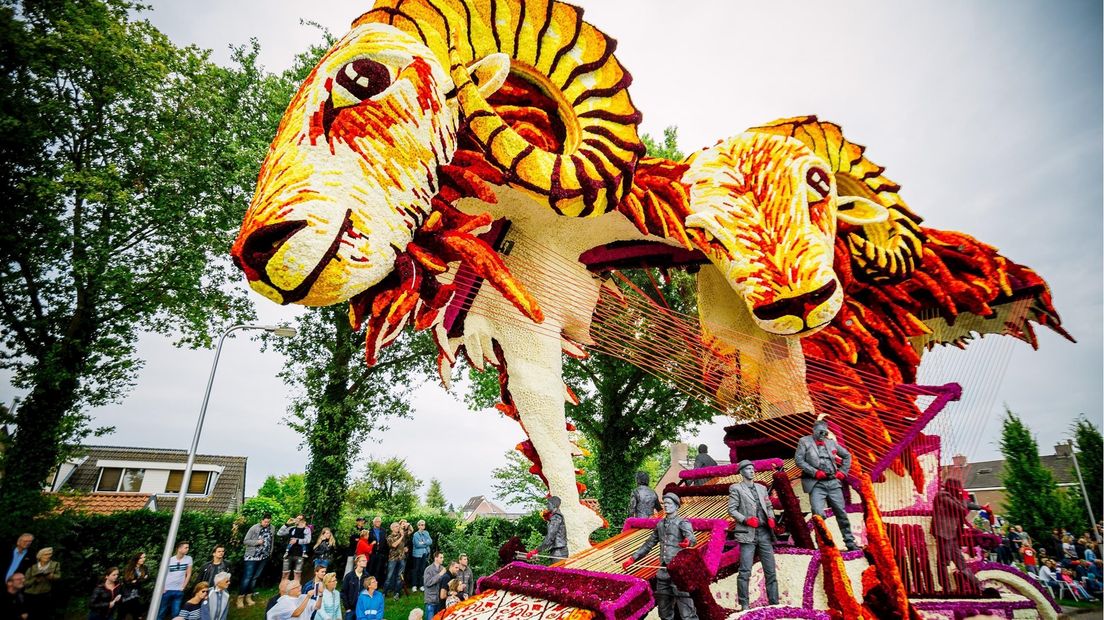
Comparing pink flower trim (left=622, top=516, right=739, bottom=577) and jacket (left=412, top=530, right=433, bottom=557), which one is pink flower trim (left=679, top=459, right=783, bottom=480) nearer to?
pink flower trim (left=622, top=516, right=739, bottom=577)

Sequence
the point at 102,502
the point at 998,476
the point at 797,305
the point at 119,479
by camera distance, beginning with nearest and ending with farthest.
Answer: the point at 797,305 < the point at 102,502 < the point at 998,476 < the point at 119,479

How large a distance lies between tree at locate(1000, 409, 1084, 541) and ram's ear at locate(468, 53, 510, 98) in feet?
76.7

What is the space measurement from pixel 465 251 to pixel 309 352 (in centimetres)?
1113

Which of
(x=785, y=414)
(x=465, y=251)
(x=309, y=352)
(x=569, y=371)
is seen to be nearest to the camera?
(x=465, y=251)

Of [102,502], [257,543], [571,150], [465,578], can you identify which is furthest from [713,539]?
[102,502]

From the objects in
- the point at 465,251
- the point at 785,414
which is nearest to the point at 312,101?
the point at 465,251

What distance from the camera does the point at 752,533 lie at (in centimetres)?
493

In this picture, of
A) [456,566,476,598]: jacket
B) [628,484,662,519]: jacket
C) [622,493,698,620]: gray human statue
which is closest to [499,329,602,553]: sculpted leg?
[628,484,662,519]: jacket

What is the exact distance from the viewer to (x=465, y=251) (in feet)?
15.9

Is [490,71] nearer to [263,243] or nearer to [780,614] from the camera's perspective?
[263,243]

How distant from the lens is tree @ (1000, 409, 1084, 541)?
19.2 meters

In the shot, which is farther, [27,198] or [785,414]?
[27,198]

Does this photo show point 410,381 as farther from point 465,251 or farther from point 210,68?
point 465,251

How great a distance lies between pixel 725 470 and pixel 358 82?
530cm
